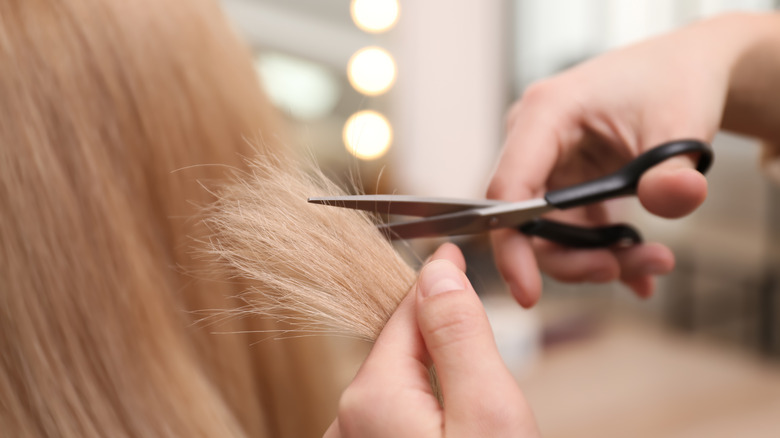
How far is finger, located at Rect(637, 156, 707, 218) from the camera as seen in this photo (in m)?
0.49

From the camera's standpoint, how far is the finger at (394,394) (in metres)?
0.33

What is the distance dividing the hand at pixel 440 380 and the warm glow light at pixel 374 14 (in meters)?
1.96

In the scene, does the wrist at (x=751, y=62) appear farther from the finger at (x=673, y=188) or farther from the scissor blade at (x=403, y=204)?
the scissor blade at (x=403, y=204)

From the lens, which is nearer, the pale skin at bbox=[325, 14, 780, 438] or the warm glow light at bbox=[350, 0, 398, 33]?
the pale skin at bbox=[325, 14, 780, 438]

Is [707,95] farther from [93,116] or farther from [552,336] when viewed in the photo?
[552,336]

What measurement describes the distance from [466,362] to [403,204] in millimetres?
206

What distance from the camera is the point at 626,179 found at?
0.57 metres

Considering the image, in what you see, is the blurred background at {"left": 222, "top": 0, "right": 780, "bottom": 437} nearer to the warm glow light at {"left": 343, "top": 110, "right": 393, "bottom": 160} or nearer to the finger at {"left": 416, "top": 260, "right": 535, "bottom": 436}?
the warm glow light at {"left": 343, "top": 110, "right": 393, "bottom": 160}

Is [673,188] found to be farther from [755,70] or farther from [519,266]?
[755,70]

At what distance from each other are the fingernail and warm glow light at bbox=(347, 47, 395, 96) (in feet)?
6.09

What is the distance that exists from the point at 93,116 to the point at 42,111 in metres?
0.04

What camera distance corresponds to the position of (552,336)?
2.17m

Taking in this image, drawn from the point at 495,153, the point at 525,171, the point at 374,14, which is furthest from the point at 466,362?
the point at 495,153

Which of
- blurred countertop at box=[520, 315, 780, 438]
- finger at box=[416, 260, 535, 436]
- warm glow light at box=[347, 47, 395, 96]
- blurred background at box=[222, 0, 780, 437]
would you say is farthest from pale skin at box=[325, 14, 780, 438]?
warm glow light at box=[347, 47, 395, 96]
